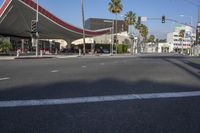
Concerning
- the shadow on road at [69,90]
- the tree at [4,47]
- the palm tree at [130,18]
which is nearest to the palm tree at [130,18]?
the palm tree at [130,18]

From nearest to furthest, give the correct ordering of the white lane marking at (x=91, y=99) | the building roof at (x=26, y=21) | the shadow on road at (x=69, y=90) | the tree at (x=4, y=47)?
the white lane marking at (x=91, y=99) < the shadow on road at (x=69, y=90) < the tree at (x=4, y=47) < the building roof at (x=26, y=21)

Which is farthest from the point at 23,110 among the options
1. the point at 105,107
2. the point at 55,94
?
the point at 55,94

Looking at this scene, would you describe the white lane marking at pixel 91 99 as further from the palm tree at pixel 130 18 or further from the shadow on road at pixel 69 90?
the palm tree at pixel 130 18

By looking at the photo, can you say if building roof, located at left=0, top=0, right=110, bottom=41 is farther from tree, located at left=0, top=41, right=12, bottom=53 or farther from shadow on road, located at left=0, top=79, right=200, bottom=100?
shadow on road, located at left=0, top=79, right=200, bottom=100

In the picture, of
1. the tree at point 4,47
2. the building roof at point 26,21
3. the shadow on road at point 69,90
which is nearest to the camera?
the shadow on road at point 69,90

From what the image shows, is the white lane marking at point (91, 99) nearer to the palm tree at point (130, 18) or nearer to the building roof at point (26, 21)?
the building roof at point (26, 21)

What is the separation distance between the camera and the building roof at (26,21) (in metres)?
57.9

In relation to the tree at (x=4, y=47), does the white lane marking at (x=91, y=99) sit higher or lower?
lower

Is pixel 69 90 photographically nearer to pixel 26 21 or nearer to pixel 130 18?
pixel 26 21

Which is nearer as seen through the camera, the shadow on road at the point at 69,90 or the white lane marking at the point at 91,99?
the white lane marking at the point at 91,99

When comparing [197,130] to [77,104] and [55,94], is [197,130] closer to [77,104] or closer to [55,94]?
[77,104]

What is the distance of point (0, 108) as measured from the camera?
26.5 ft

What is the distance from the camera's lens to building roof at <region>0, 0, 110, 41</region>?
190ft

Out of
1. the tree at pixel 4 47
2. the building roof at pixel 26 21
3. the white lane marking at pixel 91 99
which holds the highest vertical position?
the building roof at pixel 26 21
